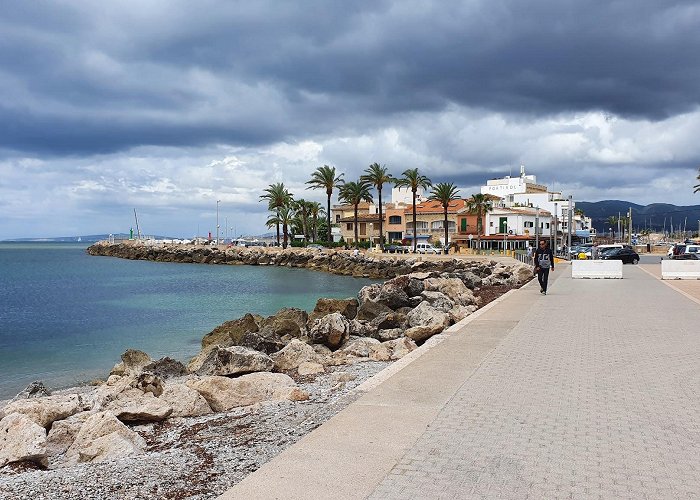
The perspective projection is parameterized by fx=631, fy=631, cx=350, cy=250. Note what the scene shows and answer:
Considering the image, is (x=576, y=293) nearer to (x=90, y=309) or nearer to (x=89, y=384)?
(x=89, y=384)

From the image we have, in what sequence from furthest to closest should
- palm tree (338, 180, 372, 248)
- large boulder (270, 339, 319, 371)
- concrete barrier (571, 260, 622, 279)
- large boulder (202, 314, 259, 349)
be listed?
palm tree (338, 180, 372, 248), concrete barrier (571, 260, 622, 279), large boulder (202, 314, 259, 349), large boulder (270, 339, 319, 371)

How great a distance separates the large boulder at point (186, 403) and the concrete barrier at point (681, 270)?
25808 millimetres

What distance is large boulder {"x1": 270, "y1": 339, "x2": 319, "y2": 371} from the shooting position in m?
11.8

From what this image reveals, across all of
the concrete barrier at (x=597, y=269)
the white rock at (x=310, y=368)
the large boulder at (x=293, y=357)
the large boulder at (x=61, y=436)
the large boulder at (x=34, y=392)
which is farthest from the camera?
the concrete barrier at (x=597, y=269)

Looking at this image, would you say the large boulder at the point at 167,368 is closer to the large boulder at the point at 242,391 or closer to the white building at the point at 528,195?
the large boulder at the point at 242,391

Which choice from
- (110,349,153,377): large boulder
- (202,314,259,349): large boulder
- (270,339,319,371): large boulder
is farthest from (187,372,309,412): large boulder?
(202,314,259,349): large boulder

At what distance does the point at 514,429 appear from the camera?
5867mm

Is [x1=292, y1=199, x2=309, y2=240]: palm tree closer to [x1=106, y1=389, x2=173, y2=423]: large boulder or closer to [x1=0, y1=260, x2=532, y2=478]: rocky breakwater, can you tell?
[x1=0, y1=260, x2=532, y2=478]: rocky breakwater

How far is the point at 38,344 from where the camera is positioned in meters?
21.5

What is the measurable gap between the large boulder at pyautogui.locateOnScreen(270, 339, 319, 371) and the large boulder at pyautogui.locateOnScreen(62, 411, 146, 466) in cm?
490

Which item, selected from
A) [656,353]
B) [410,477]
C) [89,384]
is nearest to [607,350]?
[656,353]

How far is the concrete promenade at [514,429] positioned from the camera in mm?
4582

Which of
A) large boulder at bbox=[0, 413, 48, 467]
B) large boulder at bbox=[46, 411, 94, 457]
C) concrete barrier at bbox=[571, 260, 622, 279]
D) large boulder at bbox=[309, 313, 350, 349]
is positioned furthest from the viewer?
concrete barrier at bbox=[571, 260, 622, 279]

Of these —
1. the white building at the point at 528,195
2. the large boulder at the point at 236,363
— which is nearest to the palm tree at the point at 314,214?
the white building at the point at 528,195
